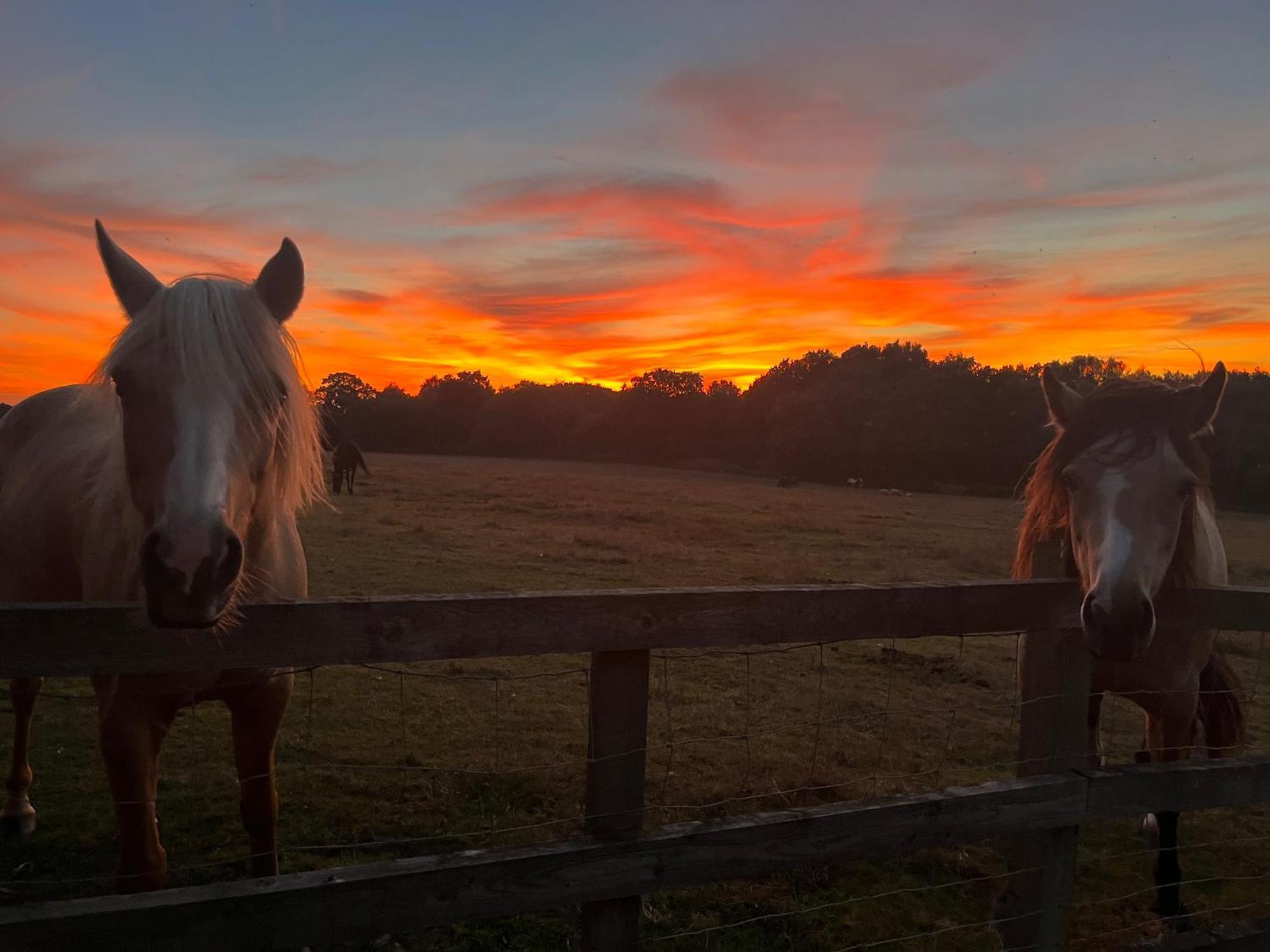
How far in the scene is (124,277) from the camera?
256 cm

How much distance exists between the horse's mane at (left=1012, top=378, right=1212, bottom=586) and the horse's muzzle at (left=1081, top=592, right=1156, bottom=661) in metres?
0.54

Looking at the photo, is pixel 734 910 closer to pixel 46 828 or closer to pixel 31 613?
pixel 31 613

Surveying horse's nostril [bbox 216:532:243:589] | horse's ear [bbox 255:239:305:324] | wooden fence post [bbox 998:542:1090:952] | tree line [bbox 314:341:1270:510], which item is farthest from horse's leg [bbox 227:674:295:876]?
tree line [bbox 314:341:1270:510]

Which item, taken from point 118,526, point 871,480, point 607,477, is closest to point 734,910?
point 118,526

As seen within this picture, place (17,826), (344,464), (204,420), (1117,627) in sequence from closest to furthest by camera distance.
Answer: (204,420)
(1117,627)
(17,826)
(344,464)

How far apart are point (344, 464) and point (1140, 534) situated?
2501cm

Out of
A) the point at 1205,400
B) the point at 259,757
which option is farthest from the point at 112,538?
the point at 1205,400

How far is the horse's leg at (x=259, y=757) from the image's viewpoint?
293 cm

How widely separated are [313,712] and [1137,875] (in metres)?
5.60

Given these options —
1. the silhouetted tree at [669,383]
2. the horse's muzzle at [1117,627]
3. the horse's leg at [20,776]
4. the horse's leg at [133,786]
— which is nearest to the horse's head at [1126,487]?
the horse's muzzle at [1117,627]

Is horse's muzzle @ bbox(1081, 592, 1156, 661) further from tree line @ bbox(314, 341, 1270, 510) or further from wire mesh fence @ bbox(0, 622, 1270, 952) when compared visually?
tree line @ bbox(314, 341, 1270, 510)

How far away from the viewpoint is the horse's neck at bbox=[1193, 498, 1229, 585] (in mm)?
4070

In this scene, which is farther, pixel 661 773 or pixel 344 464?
pixel 344 464

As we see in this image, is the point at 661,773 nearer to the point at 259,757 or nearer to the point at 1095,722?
the point at 1095,722
